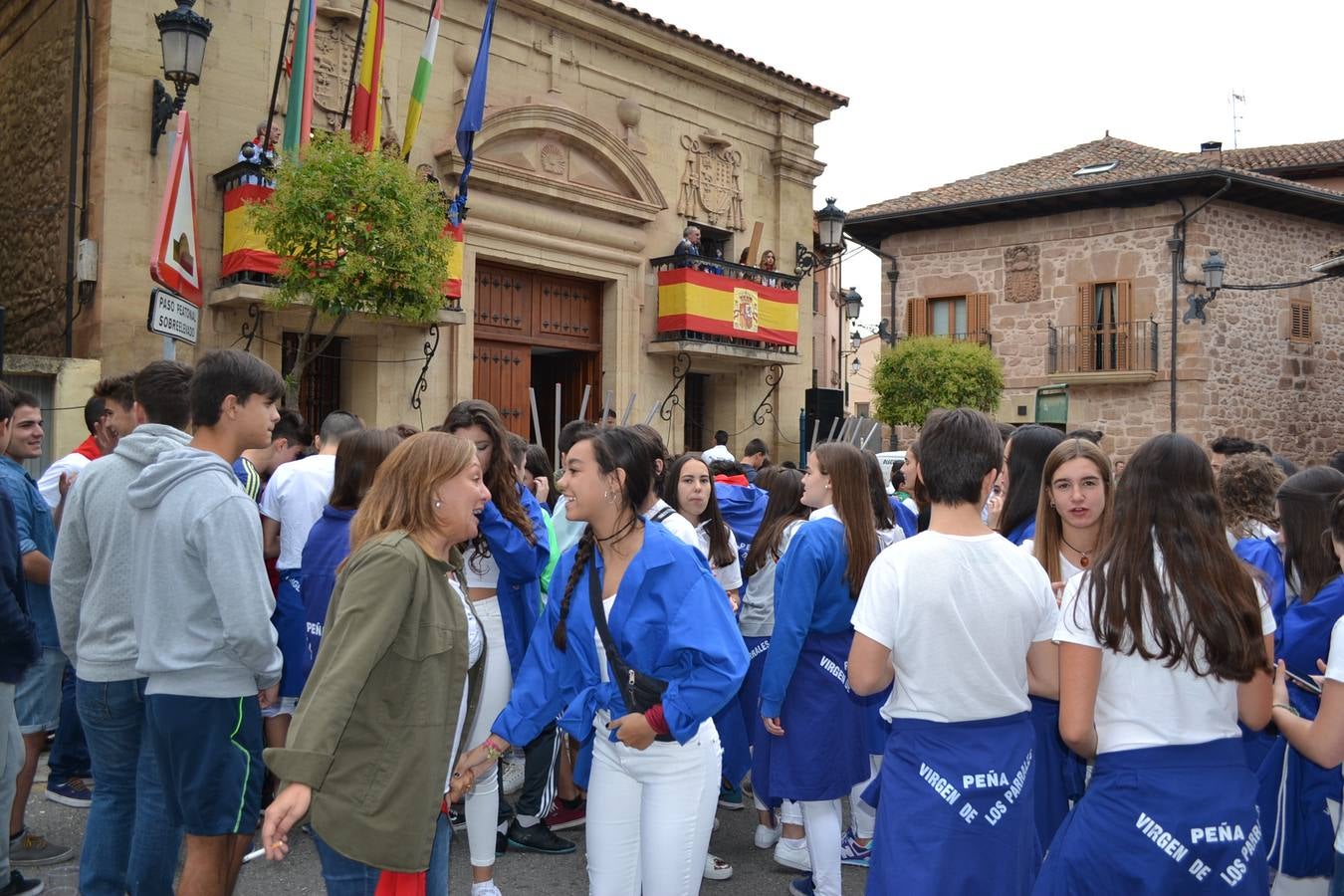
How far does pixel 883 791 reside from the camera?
9.86 feet

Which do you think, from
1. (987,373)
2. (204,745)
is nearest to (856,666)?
(204,745)

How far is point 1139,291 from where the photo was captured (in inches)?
952

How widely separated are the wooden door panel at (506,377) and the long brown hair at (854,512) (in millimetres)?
10354

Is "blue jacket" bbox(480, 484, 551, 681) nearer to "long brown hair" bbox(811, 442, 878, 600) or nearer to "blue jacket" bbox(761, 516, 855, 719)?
"blue jacket" bbox(761, 516, 855, 719)

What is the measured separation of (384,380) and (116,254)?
3277 millimetres

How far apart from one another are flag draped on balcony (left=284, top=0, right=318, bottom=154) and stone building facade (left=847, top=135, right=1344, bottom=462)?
18.4 metres

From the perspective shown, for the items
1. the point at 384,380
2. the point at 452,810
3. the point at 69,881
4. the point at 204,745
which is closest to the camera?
the point at 204,745

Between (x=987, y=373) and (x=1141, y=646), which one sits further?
(x=987, y=373)

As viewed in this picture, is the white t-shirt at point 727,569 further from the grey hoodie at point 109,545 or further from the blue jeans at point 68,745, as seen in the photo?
the blue jeans at point 68,745

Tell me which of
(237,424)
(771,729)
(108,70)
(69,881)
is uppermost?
(108,70)

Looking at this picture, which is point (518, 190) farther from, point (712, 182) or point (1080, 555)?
point (1080, 555)

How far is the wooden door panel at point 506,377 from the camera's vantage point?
14430mm

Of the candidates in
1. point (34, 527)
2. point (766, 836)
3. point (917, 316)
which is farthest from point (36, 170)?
point (917, 316)

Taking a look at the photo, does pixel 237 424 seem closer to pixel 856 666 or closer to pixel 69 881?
pixel 856 666
